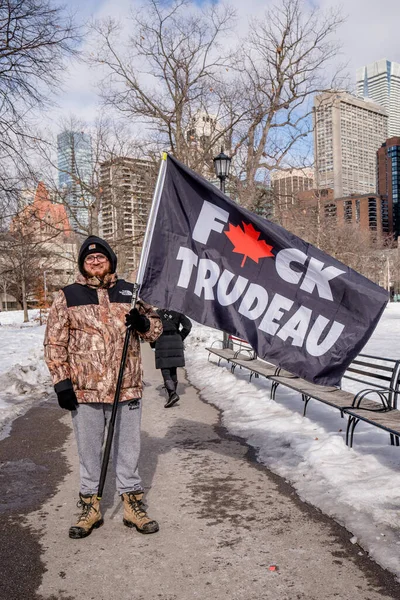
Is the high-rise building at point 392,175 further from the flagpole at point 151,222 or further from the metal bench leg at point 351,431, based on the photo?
the flagpole at point 151,222

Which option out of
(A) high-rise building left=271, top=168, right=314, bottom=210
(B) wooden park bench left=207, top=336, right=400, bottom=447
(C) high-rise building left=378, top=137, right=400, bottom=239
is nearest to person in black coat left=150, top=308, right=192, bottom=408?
(B) wooden park bench left=207, top=336, right=400, bottom=447

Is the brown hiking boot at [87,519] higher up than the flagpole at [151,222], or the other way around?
the flagpole at [151,222]

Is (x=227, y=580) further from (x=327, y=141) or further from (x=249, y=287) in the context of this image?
(x=327, y=141)

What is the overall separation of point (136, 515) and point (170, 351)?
476cm

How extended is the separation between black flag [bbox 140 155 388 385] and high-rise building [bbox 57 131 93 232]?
26025mm

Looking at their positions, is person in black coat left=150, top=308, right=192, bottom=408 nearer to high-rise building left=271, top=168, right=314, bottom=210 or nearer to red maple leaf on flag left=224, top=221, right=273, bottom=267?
red maple leaf on flag left=224, top=221, right=273, bottom=267

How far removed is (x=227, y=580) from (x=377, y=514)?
4.60 ft

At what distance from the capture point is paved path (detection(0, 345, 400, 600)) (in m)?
3.19

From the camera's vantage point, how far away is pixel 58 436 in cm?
704

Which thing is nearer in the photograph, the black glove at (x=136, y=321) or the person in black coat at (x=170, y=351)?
the black glove at (x=136, y=321)

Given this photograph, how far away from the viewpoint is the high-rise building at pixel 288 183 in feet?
84.6

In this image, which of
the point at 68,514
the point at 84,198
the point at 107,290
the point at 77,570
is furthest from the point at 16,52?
the point at 84,198

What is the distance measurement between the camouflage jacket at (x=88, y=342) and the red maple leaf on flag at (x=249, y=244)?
1106mm

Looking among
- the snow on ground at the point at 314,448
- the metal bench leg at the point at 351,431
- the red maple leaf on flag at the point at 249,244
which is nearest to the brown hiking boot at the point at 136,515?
the snow on ground at the point at 314,448
